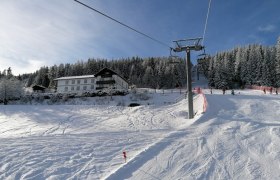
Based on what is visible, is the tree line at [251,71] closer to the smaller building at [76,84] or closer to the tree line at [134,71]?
the tree line at [134,71]

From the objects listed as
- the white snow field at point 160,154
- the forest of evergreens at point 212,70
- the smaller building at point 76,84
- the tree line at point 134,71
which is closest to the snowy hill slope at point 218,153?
the white snow field at point 160,154

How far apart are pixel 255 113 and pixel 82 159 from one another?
15.7 meters

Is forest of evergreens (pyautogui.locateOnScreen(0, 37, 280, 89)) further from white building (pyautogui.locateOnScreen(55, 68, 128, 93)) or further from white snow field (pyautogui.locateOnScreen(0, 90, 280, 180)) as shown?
white snow field (pyautogui.locateOnScreen(0, 90, 280, 180))

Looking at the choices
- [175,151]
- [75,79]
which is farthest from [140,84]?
[175,151]

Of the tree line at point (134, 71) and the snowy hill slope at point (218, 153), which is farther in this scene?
the tree line at point (134, 71)

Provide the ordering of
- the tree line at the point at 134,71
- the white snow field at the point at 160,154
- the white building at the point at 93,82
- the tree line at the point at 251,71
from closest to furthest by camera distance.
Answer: the white snow field at the point at 160,154 < the white building at the point at 93,82 < the tree line at the point at 251,71 < the tree line at the point at 134,71

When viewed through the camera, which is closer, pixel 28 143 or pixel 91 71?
pixel 28 143

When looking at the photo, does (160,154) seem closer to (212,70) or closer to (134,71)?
(212,70)

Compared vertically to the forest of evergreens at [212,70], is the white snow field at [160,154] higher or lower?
lower

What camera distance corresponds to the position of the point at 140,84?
12262 centimetres

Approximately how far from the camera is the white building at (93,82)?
78938 millimetres

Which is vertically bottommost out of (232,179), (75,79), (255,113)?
(232,179)

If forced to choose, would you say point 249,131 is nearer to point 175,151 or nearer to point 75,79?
point 175,151

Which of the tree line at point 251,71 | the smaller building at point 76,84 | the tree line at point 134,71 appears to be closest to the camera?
the tree line at point 251,71
